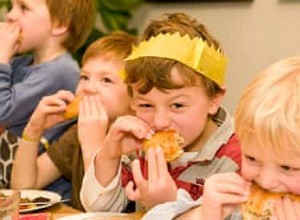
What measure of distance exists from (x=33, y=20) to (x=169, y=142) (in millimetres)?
980

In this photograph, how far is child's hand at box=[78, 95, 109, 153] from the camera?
1760 mm

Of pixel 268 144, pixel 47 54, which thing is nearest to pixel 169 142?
pixel 268 144

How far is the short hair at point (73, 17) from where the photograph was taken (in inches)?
91.1

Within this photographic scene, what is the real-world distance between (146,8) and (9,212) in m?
2.59

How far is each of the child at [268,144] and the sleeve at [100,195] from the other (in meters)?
0.44

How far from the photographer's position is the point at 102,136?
5.80 feet

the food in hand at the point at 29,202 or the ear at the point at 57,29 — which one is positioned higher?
the ear at the point at 57,29

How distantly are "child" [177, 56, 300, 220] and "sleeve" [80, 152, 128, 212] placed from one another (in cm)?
44

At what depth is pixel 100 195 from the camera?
1.61 m

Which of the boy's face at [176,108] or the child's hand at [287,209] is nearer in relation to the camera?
the child's hand at [287,209]

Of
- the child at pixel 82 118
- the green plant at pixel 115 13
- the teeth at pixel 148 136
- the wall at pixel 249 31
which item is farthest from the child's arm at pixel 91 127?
the green plant at pixel 115 13

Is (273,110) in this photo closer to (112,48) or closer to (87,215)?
(87,215)

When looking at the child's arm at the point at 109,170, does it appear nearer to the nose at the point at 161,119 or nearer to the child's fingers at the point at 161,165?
the nose at the point at 161,119

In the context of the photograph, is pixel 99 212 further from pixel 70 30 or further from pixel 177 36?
pixel 70 30
